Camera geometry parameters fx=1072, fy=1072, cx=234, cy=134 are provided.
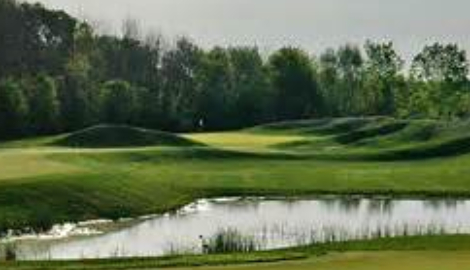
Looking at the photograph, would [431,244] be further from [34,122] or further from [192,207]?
[34,122]

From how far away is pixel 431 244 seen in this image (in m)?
42.4

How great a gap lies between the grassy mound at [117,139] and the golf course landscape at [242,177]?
0.40 ft

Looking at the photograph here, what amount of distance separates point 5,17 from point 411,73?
74.0 m

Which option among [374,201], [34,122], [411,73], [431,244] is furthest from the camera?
[411,73]

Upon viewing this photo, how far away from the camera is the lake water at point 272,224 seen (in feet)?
156

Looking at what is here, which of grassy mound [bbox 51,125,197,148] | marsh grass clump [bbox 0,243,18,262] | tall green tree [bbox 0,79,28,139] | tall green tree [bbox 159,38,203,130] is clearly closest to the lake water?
marsh grass clump [bbox 0,243,18,262]

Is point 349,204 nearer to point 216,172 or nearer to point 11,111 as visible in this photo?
point 216,172

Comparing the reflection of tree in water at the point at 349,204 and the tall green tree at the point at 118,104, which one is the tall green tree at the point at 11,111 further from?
the reflection of tree in water at the point at 349,204

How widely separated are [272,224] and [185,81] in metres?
129

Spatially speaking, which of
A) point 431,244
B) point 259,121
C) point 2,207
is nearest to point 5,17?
point 259,121

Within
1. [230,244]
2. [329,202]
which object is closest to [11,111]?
[329,202]

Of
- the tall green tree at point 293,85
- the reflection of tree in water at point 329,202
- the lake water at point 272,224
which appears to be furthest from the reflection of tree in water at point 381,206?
the tall green tree at point 293,85

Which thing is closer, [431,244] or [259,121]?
[431,244]

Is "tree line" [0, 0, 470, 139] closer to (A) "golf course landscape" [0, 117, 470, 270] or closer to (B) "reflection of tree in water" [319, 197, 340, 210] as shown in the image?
(A) "golf course landscape" [0, 117, 470, 270]
